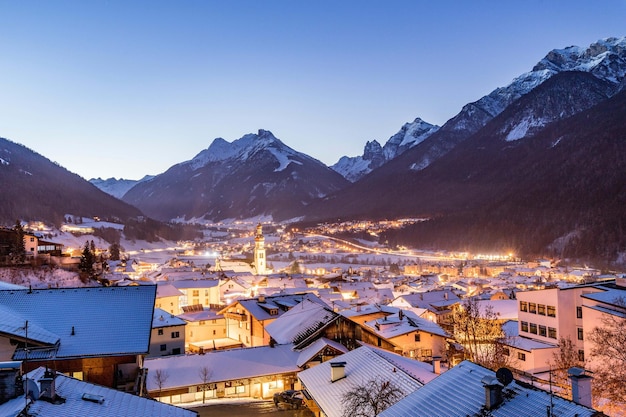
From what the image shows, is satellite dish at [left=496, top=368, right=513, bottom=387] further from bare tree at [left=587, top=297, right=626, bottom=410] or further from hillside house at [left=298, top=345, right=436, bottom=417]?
bare tree at [left=587, top=297, right=626, bottom=410]

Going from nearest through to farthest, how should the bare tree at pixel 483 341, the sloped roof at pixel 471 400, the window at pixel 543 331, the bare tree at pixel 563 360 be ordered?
the sloped roof at pixel 471 400, the bare tree at pixel 563 360, the bare tree at pixel 483 341, the window at pixel 543 331

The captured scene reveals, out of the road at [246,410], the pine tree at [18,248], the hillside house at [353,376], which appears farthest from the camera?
the pine tree at [18,248]

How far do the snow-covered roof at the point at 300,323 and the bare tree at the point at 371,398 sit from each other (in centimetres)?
1375

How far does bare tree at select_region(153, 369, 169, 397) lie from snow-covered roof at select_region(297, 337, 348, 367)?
7.46 metres

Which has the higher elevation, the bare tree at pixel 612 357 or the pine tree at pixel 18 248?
the pine tree at pixel 18 248

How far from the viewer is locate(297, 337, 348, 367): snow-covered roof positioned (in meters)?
29.1

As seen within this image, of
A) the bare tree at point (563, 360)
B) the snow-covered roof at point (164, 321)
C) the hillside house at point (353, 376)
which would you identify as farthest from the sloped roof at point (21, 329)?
the bare tree at point (563, 360)

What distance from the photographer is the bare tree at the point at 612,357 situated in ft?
66.9

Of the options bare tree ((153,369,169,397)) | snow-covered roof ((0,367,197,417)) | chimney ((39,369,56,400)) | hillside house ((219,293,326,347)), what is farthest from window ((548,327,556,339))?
chimney ((39,369,56,400))

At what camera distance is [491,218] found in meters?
195

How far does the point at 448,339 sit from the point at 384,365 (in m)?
22.3

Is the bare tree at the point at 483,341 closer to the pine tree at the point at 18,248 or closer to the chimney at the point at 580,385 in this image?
the chimney at the point at 580,385

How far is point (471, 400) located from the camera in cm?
1209

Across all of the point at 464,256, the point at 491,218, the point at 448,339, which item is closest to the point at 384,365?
the point at 448,339
